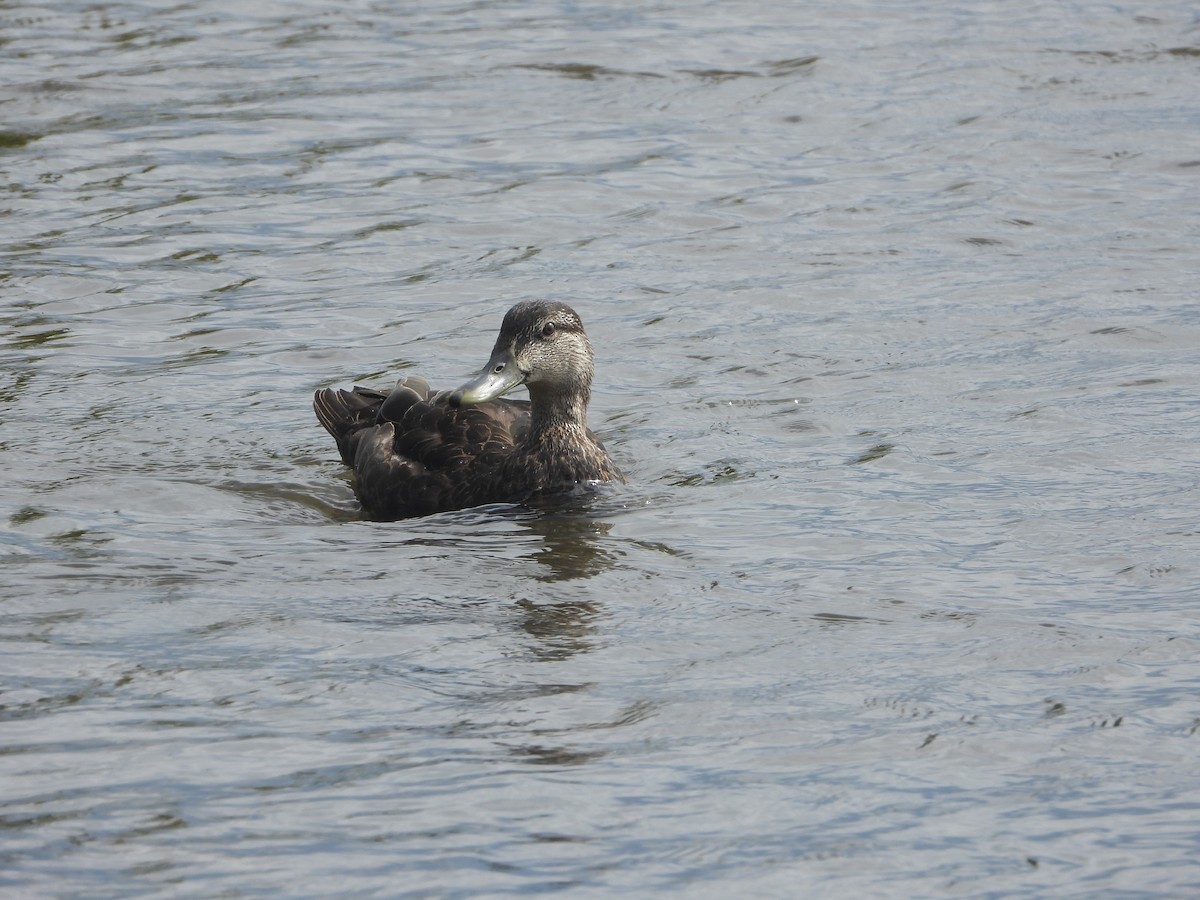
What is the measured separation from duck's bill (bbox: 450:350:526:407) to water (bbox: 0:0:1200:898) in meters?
0.56

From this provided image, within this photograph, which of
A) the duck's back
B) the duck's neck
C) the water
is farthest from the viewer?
the duck's neck

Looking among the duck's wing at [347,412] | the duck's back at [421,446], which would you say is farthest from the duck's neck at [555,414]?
the duck's wing at [347,412]

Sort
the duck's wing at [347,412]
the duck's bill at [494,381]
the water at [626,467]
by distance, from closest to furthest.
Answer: the water at [626,467], the duck's bill at [494,381], the duck's wing at [347,412]

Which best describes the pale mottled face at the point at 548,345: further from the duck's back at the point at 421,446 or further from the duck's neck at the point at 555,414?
the duck's back at the point at 421,446

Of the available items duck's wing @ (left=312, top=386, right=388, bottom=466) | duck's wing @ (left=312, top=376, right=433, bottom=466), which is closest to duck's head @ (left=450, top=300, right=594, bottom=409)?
duck's wing @ (left=312, top=376, right=433, bottom=466)

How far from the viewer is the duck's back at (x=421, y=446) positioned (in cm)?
921

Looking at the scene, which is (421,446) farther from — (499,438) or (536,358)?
(536,358)

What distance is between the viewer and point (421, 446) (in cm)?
940

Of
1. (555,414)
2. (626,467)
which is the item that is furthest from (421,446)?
(626,467)

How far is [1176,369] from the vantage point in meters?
10.8

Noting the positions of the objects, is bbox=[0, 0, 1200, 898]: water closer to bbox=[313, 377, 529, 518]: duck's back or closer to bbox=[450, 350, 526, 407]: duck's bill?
bbox=[313, 377, 529, 518]: duck's back

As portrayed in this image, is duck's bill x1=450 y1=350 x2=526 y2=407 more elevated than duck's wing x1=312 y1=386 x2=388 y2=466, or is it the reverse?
duck's bill x1=450 y1=350 x2=526 y2=407

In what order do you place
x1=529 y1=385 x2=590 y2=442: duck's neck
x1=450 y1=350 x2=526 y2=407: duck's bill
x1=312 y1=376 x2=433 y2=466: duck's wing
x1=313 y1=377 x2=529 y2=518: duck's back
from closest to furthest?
1. x1=450 y1=350 x2=526 y2=407: duck's bill
2. x1=313 y1=377 x2=529 y2=518: duck's back
3. x1=529 y1=385 x2=590 y2=442: duck's neck
4. x1=312 y1=376 x2=433 y2=466: duck's wing

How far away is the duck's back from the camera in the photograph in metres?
9.21
